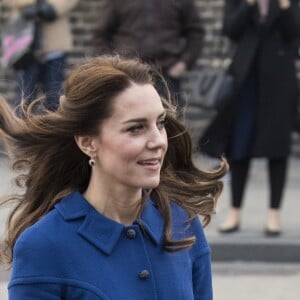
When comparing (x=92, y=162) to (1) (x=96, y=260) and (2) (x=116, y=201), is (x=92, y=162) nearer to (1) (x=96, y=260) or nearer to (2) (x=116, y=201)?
(2) (x=116, y=201)

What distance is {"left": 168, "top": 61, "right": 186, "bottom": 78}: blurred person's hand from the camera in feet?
24.9

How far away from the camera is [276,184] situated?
7062 mm

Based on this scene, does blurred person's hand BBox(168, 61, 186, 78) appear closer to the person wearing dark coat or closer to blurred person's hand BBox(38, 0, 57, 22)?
the person wearing dark coat

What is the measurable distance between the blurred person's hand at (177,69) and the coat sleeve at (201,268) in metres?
4.67

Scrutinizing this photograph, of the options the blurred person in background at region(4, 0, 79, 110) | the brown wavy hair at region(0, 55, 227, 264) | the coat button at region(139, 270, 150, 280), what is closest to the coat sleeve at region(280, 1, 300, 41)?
the blurred person in background at region(4, 0, 79, 110)

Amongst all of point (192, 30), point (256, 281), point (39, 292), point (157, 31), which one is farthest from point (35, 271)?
point (192, 30)

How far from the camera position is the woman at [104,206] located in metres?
2.65

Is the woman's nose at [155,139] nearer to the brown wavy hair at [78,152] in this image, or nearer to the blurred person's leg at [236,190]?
the brown wavy hair at [78,152]

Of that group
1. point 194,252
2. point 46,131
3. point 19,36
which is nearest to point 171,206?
point 194,252

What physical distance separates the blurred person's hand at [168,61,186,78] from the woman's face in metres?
4.85

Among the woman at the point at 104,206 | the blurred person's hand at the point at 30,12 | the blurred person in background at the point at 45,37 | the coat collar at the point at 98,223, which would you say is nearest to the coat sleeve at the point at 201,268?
the woman at the point at 104,206

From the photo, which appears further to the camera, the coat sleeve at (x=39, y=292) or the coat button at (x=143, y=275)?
the coat button at (x=143, y=275)

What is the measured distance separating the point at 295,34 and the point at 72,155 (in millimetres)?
4141

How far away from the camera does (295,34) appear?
6.87 metres
